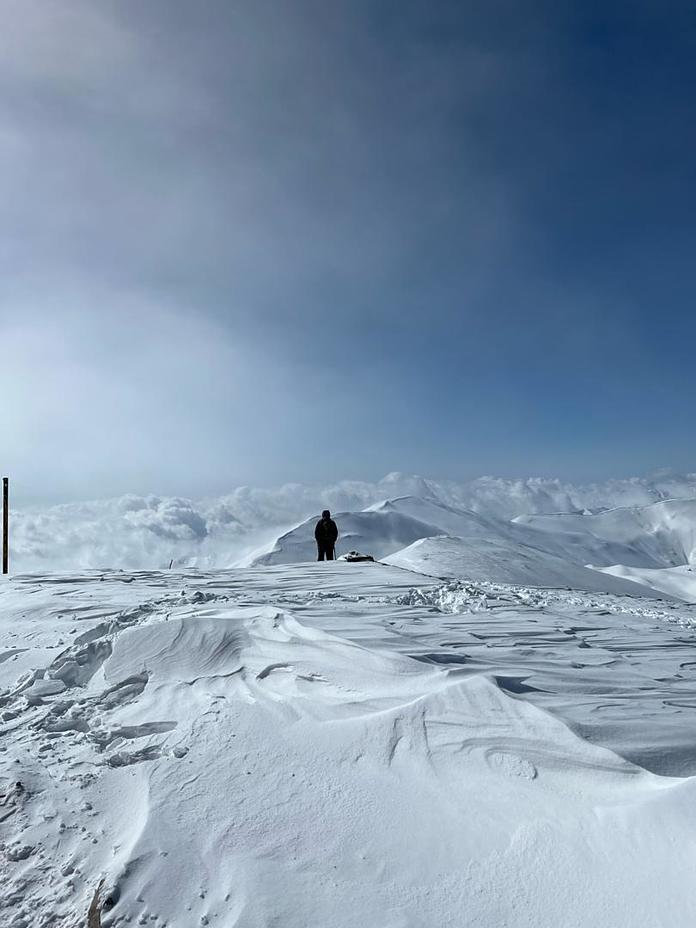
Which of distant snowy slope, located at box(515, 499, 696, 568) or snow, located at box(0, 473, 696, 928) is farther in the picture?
distant snowy slope, located at box(515, 499, 696, 568)

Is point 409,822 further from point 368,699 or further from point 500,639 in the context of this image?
point 500,639

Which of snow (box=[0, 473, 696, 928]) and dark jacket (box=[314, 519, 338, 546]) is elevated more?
dark jacket (box=[314, 519, 338, 546])

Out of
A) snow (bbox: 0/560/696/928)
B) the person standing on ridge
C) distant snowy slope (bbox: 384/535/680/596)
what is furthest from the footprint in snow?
distant snowy slope (bbox: 384/535/680/596)

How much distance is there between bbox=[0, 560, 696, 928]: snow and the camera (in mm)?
2125

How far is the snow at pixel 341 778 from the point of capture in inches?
83.7

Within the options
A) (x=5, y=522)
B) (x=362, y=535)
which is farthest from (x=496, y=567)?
(x=362, y=535)

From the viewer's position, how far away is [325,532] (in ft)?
48.3

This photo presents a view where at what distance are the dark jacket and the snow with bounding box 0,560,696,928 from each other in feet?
30.9

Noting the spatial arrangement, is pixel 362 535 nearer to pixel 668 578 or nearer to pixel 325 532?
pixel 668 578

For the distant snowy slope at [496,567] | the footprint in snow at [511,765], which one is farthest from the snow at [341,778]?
the distant snowy slope at [496,567]

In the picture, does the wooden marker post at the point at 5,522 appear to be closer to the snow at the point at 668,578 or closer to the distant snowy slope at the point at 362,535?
the snow at the point at 668,578

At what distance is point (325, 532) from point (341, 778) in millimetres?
11903

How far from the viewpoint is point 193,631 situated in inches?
191

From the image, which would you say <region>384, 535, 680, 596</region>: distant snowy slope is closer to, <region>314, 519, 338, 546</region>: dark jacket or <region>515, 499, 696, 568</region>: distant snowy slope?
<region>314, 519, 338, 546</region>: dark jacket
